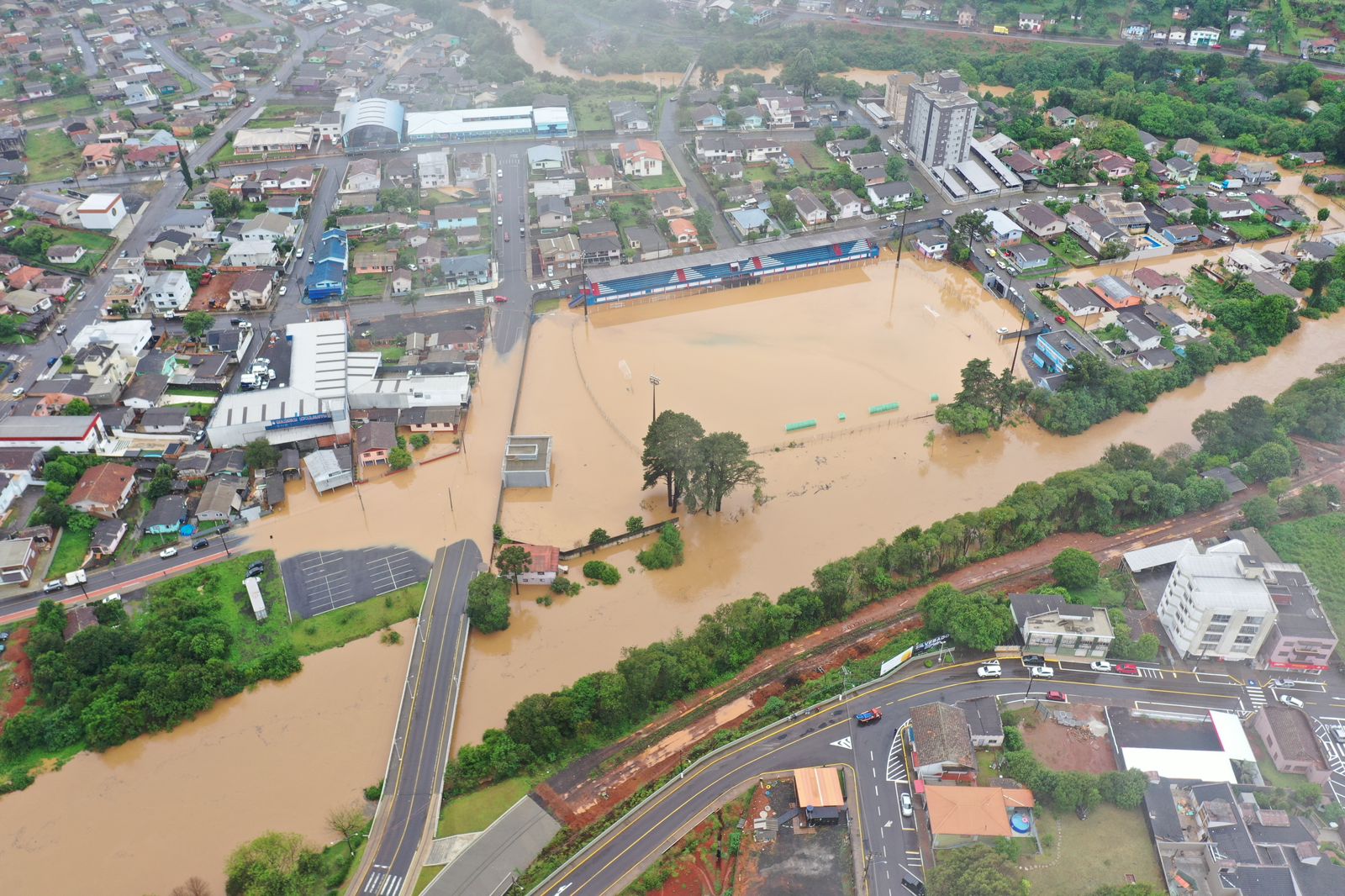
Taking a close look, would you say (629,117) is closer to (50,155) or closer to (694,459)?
(50,155)

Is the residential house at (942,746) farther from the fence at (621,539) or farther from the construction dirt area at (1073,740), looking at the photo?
the fence at (621,539)

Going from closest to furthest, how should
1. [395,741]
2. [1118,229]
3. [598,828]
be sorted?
[598,828] → [395,741] → [1118,229]

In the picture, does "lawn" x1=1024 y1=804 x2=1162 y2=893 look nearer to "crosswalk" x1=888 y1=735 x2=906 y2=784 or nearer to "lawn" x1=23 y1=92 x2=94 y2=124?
"crosswalk" x1=888 y1=735 x2=906 y2=784

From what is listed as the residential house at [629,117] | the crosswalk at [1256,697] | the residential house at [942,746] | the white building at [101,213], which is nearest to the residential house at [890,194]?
the residential house at [629,117]

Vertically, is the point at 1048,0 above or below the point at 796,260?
above

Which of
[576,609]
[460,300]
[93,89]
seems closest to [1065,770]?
[576,609]

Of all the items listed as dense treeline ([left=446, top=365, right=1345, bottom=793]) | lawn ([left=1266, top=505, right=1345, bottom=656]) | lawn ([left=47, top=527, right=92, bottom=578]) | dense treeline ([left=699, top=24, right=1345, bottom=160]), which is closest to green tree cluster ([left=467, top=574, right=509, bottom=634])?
dense treeline ([left=446, top=365, right=1345, bottom=793])

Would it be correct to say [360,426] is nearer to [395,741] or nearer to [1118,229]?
[395,741]
